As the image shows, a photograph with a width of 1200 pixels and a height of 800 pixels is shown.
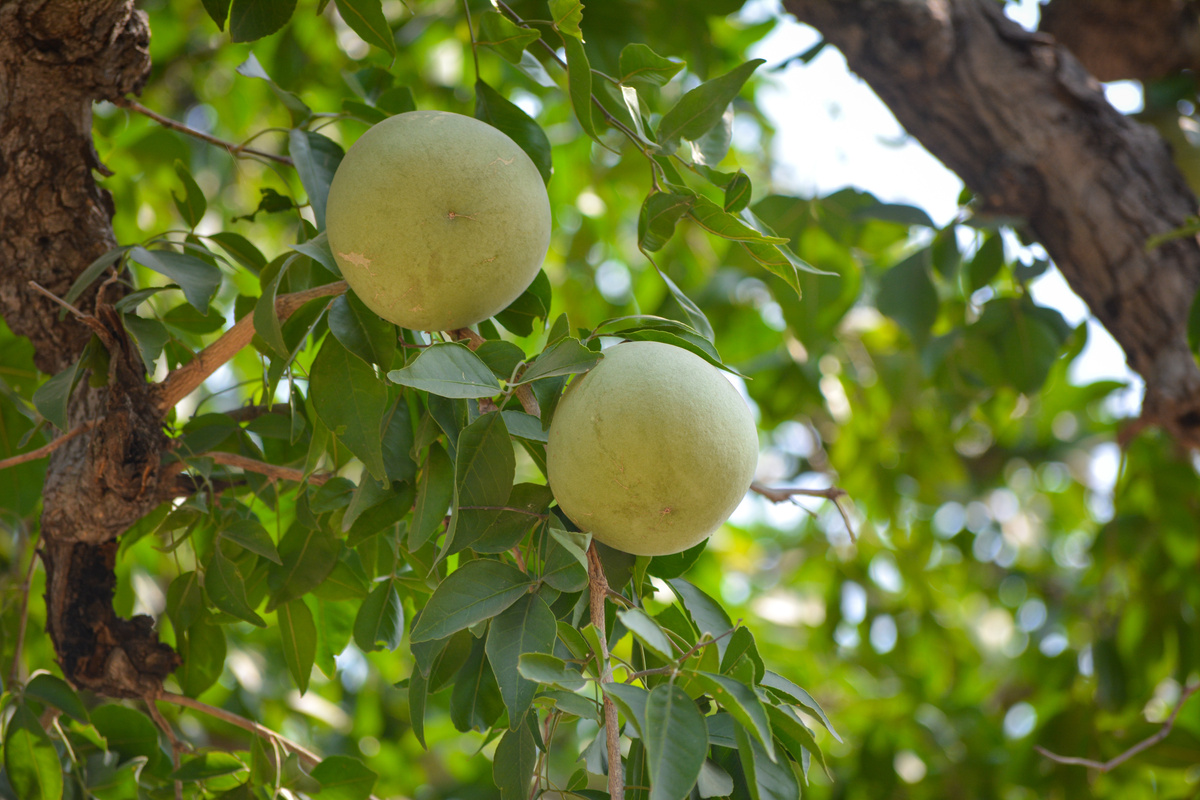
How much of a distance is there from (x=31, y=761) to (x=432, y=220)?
2.56 ft

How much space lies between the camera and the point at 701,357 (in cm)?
83

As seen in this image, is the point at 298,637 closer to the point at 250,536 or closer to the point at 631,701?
the point at 250,536

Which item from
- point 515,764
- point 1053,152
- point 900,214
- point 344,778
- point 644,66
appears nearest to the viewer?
point 515,764

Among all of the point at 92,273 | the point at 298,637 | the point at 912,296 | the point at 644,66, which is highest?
the point at 644,66

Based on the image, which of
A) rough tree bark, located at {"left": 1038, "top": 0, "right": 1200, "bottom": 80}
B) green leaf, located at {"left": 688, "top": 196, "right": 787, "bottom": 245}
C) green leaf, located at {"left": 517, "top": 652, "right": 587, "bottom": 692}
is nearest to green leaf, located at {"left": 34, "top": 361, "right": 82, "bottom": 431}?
green leaf, located at {"left": 517, "top": 652, "right": 587, "bottom": 692}

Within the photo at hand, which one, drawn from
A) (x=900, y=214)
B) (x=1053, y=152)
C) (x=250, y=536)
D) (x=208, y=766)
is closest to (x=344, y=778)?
(x=208, y=766)

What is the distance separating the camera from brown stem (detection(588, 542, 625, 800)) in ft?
2.10

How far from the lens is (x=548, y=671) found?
659 mm

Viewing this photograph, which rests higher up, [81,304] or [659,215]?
[659,215]

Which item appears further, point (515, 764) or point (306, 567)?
point (306, 567)

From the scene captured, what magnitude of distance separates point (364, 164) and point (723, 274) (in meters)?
1.86

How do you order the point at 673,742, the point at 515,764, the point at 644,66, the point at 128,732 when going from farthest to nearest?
the point at 128,732
the point at 644,66
the point at 515,764
the point at 673,742

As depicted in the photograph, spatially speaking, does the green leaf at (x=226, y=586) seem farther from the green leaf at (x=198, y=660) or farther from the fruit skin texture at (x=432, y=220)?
the fruit skin texture at (x=432, y=220)

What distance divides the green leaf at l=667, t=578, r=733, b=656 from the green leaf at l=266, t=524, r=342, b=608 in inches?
15.7
